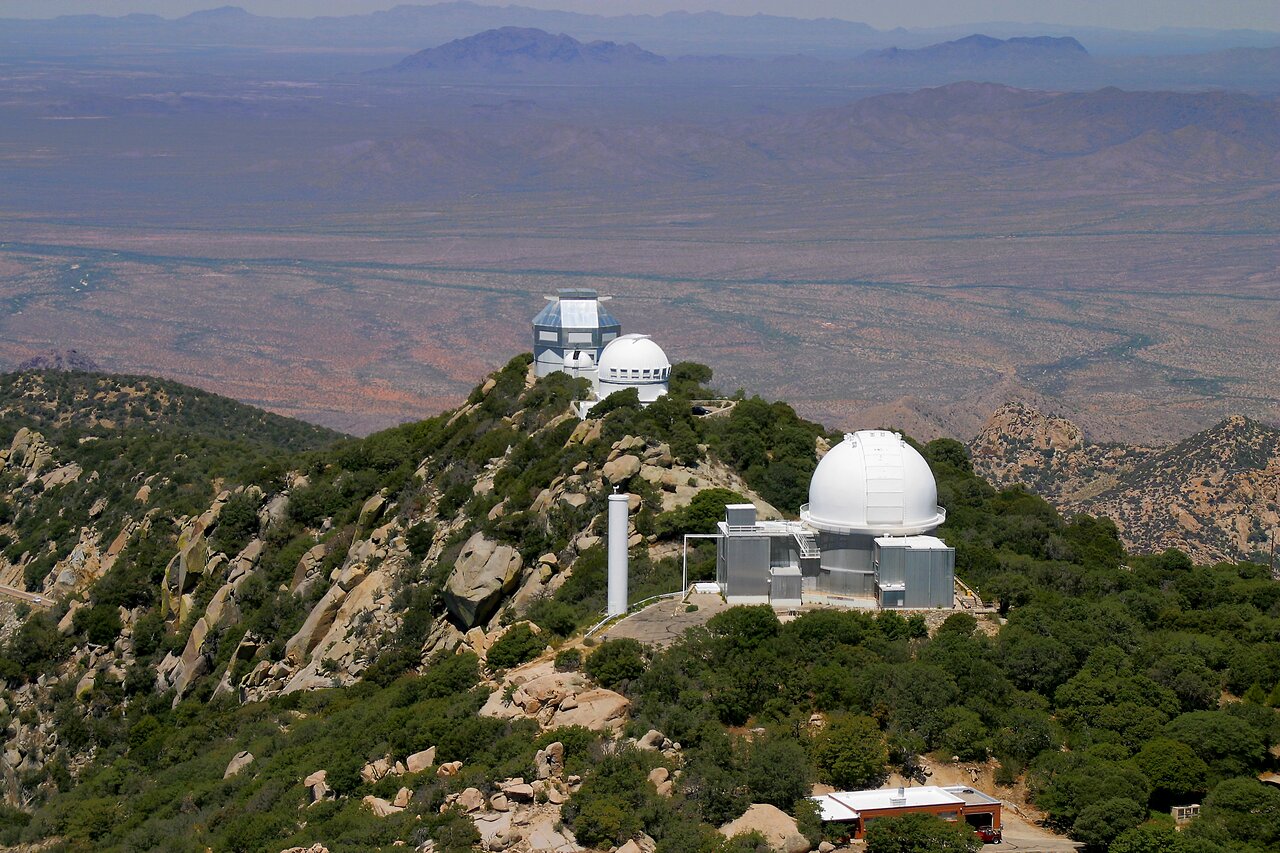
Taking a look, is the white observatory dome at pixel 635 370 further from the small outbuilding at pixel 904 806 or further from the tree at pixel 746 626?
the small outbuilding at pixel 904 806

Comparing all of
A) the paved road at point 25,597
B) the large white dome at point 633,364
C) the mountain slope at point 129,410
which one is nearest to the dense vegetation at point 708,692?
the large white dome at point 633,364

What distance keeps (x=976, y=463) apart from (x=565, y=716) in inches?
2127

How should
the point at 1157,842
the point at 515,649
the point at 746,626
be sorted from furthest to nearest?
the point at 515,649, the point at 746,626, the point at 1157,842

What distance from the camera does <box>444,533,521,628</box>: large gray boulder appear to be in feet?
112

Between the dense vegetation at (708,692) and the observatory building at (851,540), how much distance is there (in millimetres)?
1495

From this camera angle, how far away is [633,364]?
43688 millimetres

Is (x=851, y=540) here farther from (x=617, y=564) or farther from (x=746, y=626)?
(x=617, y=564)

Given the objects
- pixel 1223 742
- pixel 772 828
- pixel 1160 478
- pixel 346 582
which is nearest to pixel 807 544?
pixel 1223 742

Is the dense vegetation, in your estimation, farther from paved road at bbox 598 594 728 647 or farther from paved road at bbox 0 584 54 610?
paved road at bbox 0 584 54 610

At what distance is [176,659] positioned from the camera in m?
42.9

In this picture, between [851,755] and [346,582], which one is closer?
[851,755]

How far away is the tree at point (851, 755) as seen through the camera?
23219 mm

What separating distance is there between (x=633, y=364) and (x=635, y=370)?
175 mm

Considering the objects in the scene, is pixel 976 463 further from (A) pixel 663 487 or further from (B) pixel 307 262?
(B) pixel 307 262
